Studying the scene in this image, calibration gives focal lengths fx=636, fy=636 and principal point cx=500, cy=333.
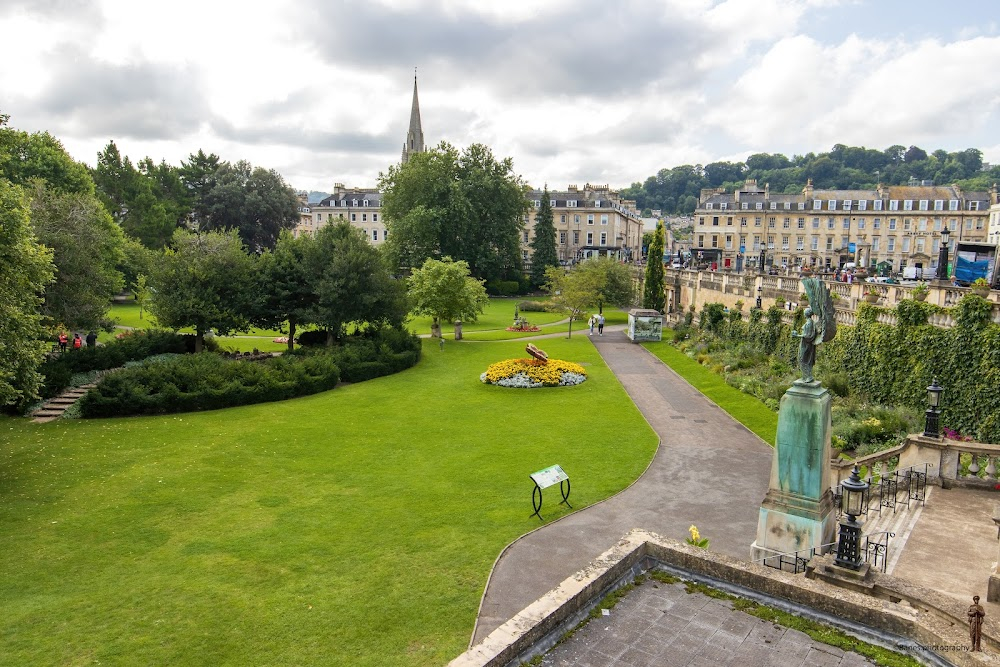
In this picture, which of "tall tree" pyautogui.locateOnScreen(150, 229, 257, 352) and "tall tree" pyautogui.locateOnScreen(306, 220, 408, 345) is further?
"tall tree" pyautogui.locateOnScreen(306, 220, 408, 345)

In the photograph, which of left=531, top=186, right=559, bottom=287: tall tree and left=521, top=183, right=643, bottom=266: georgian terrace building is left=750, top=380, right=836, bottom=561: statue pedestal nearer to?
left=531, top=186, right=559, bottom=287: tall tree

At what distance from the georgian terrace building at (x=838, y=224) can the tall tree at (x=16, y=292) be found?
231 feet

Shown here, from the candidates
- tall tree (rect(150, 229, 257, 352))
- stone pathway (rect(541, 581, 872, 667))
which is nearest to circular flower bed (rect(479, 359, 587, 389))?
tall tree (rect(150, 229, 257, 352))

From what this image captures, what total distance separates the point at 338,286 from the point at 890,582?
30054 mm

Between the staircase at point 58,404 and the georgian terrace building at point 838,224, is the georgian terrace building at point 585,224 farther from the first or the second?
the staircase at point 58,404

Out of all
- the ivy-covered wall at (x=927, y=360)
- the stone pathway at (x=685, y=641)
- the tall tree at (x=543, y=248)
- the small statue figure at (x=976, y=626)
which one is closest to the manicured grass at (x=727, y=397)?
the ivy-covered wall at (x=927, y=360)

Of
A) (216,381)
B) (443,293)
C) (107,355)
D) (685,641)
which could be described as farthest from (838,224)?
(685,641)

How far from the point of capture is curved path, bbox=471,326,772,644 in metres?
12.5

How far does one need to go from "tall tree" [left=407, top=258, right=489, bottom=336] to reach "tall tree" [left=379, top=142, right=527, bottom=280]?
22660 millimetres

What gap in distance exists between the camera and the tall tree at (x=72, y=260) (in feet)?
91.4

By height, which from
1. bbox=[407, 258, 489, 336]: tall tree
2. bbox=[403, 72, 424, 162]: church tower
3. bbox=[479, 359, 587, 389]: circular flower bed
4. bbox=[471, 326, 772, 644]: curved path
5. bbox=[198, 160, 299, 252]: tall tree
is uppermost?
bbox=[403, 72, 424, 162]: church tower

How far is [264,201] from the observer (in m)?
80.2

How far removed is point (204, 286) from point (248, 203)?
49822 millimetres

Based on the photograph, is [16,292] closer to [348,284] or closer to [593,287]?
[348,284]
